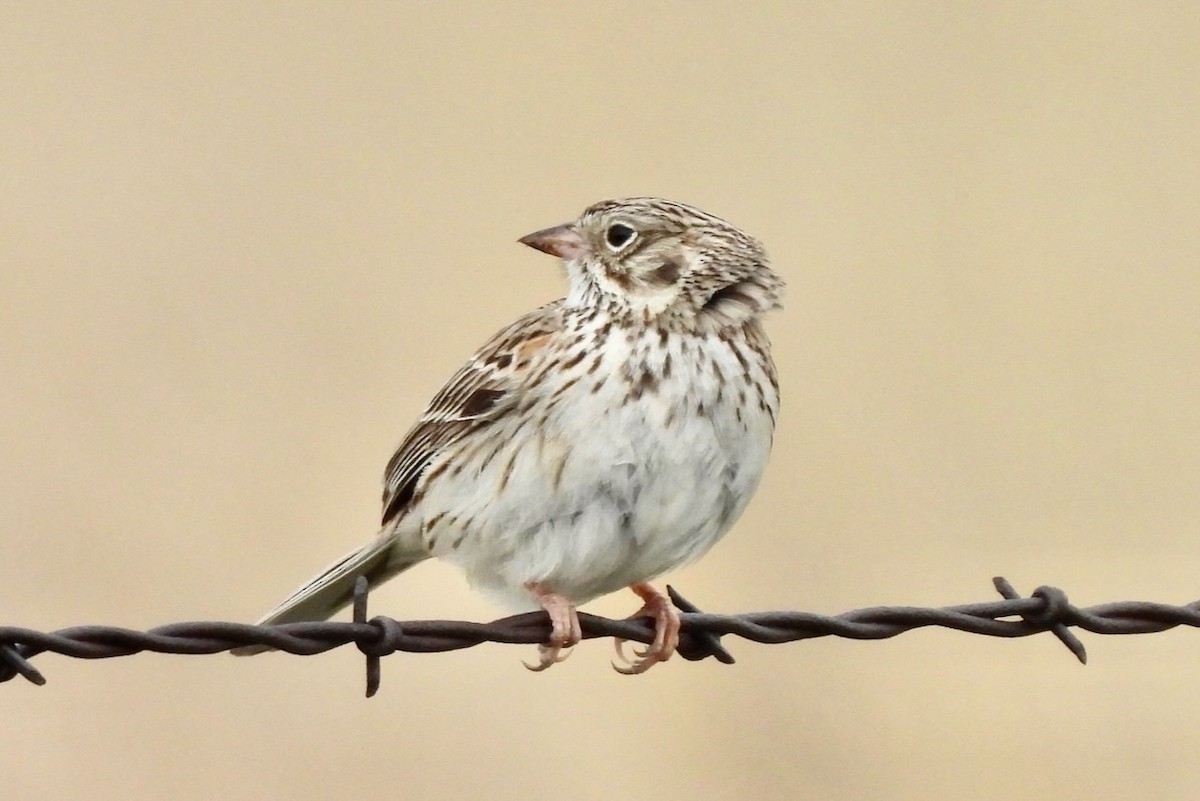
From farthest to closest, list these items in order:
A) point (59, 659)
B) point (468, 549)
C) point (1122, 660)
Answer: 1. point (1122, 660)
2. point (59, 659)
3. point (468, 549)

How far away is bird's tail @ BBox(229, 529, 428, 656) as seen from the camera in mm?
4105

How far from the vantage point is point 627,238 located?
12.9ft

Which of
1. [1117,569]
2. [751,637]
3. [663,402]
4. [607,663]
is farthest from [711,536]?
[1117,569]

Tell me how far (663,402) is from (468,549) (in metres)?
0.63

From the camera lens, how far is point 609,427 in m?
3.54

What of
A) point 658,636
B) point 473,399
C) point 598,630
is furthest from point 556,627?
point 473,399

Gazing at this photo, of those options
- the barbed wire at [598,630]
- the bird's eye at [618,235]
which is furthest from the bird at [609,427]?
the barbed wire at [598,630]

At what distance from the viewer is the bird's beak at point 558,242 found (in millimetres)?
4000

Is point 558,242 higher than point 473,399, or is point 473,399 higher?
point 558,242

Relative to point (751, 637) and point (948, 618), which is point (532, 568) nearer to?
point (751, 637)

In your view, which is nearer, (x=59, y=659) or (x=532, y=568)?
(x=532, y=568)

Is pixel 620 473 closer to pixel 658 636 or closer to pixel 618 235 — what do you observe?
pixel 658 636

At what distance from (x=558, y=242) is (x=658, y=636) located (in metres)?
1.05

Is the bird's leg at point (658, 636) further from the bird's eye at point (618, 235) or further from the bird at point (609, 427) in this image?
the bird's eye at point (618, 235)
